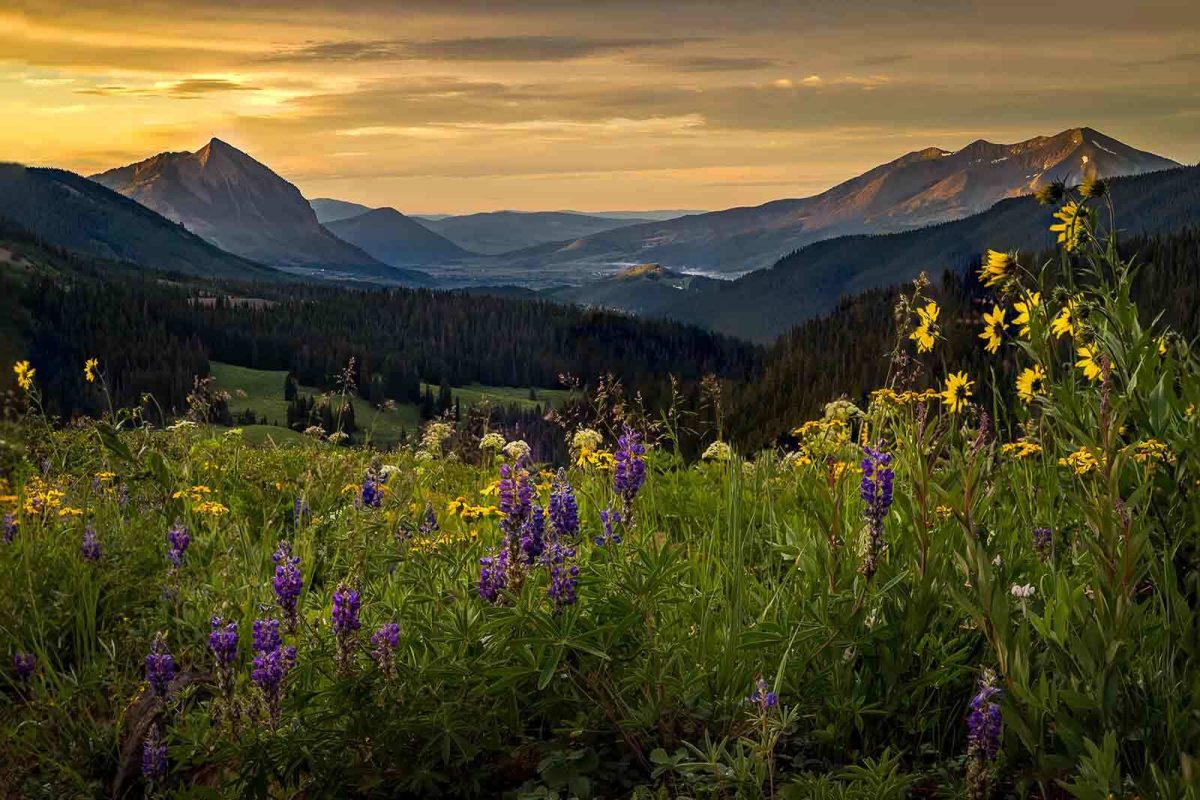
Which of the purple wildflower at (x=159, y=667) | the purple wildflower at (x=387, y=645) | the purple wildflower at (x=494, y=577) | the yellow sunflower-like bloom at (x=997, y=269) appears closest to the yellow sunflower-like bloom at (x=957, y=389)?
the yellow sunflower-like bloom at (x=997, y=269)

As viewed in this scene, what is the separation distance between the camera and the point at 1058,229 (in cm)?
480

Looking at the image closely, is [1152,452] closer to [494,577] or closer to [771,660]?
[771,660]

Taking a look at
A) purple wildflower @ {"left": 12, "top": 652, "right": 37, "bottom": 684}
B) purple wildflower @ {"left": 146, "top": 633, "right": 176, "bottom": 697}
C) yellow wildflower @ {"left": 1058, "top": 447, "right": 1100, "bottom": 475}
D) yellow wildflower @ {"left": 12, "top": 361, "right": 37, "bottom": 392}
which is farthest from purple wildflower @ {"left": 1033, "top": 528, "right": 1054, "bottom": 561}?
yellow wildflower @ {"left": 12, "top": 361, "right": 37, "bottom": 392}

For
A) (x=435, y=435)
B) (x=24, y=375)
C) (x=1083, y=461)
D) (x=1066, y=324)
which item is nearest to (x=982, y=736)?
(x=1083, y=461)

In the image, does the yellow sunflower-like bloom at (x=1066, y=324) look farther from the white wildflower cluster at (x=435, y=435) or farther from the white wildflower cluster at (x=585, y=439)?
the white wildflower cluster at (x=435, y=435)

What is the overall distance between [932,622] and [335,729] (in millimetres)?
2227

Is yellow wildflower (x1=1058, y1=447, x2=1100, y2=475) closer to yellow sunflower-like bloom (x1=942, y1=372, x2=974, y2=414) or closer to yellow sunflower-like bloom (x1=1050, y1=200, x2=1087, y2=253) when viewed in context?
yellow sunflower-like bloom (x1=1050, y1=200, x2=1087, y2=253)

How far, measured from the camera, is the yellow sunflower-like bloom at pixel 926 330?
17.9 feet

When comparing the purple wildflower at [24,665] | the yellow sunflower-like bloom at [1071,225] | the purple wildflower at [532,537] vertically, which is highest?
the yellow sunflower-like bloom at [1071,225]

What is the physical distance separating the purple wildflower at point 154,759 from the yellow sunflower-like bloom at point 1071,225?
4065 millimetres

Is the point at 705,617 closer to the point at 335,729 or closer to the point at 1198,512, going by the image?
the point at 335,729

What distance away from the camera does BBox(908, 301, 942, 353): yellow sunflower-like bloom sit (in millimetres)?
5465

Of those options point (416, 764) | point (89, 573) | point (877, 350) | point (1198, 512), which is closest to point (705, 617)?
point (416, 764)

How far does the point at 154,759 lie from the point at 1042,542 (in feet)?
12.1
